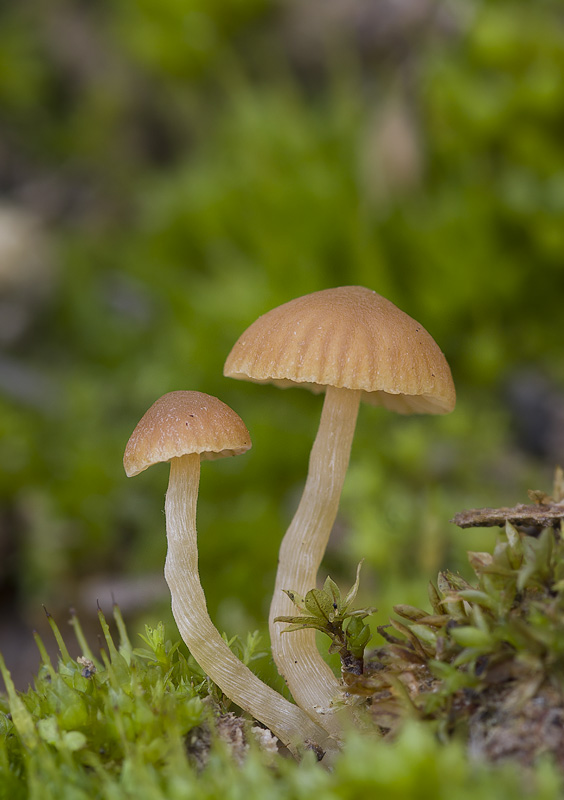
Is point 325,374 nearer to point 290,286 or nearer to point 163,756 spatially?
point 163,756

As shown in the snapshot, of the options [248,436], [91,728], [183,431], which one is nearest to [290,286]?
[248,436]

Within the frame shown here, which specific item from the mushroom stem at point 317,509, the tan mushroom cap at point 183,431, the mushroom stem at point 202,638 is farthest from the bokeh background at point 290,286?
the tan mushroom cap at point 183,431

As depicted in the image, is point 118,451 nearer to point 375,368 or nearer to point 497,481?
point 497,481

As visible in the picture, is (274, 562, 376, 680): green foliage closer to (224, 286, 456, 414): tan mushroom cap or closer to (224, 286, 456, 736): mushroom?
(224, 286, 456, 736): mushroom

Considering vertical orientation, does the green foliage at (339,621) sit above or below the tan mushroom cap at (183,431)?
below

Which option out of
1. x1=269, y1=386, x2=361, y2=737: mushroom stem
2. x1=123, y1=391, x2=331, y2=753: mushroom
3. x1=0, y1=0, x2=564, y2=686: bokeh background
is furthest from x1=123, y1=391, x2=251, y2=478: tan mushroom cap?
x1=0, y1=0, x2=564, y2=686: bokeh background

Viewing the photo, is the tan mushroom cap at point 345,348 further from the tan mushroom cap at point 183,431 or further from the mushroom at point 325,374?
the tan mushroom cap at point 183,431

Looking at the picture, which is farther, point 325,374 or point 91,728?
point 325,374
